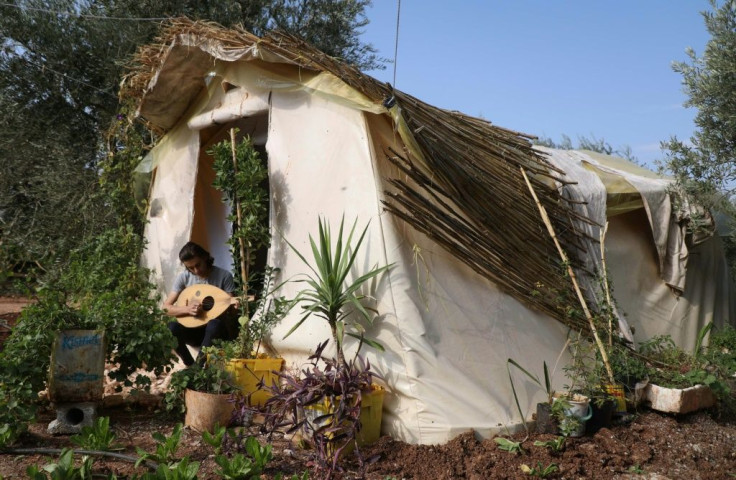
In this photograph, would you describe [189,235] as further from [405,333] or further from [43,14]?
[43,14]

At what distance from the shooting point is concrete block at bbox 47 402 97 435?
433cm

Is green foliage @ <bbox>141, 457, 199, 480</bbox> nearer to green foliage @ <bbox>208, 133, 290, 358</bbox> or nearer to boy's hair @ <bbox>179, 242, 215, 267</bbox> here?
green foliage @ <bbox>208, 133, 290, 358</bbox>

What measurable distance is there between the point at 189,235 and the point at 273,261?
1.53 meters

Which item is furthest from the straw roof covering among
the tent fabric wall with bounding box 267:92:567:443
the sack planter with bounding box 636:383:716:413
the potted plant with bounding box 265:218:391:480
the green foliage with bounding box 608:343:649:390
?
the sack planter with bounding box 636:383:716:413

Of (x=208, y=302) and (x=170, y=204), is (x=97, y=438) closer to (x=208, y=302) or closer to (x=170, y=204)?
(x=208, y=302)

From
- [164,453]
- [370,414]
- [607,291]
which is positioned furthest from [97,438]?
[607,291]

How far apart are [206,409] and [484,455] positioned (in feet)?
5.86

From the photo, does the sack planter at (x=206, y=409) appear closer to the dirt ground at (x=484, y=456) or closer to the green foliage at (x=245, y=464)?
the dirt ground at (x=484, y=456)

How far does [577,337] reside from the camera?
Answer: 5.16m

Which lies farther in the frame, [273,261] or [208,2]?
[208,2]

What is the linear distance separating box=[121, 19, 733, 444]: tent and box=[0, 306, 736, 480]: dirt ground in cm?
29

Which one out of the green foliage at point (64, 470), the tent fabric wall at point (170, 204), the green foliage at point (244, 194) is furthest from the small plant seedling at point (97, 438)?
the tent fabric wall at point (170, 204)

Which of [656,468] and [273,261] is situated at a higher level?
[273,261]

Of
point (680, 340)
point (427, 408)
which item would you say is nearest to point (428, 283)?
point (427, 408)
